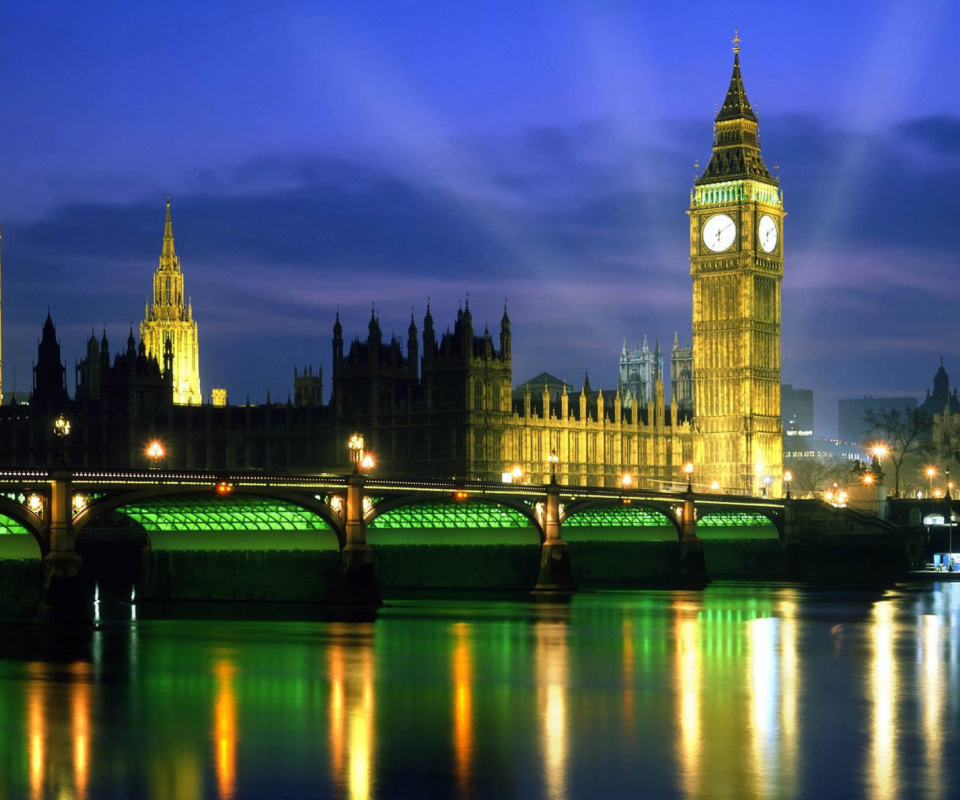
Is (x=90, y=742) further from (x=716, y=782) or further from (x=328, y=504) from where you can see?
(x=328, y=504)

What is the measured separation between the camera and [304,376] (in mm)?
191125

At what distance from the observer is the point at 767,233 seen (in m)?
156

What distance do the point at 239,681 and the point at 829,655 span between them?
19692 mm

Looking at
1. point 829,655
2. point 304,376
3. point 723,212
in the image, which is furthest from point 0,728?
point 304,376

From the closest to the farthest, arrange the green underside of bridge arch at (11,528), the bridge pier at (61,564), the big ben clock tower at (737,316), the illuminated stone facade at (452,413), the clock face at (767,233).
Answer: the bridge pier at (61,564)
the green underside of bridge arch at (11,528)
the illuminated stone facade at (452,413)
the big ben clock tower at (737,316)
the clock face at (767,233)

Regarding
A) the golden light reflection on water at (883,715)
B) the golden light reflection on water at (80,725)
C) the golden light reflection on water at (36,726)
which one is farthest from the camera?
the golden light reflection on water at (80,725)

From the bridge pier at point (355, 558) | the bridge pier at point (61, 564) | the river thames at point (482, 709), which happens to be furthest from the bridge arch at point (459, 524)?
the bridge pier at point (61, 564)

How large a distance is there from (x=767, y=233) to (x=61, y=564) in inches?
3830

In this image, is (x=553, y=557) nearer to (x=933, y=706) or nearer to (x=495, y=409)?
(x=495, y=409)

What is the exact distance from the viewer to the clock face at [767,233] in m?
154

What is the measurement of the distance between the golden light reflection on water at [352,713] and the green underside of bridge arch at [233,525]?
1758 centimetres

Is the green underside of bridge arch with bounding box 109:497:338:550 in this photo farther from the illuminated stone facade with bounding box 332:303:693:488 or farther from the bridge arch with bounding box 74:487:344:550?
the illuminated stone facade with bounding box 332:303:693:488

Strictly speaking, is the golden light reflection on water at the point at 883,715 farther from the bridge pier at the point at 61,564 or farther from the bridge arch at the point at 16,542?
the bridge arch at the point at 16,542

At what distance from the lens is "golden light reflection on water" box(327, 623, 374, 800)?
35.3m
